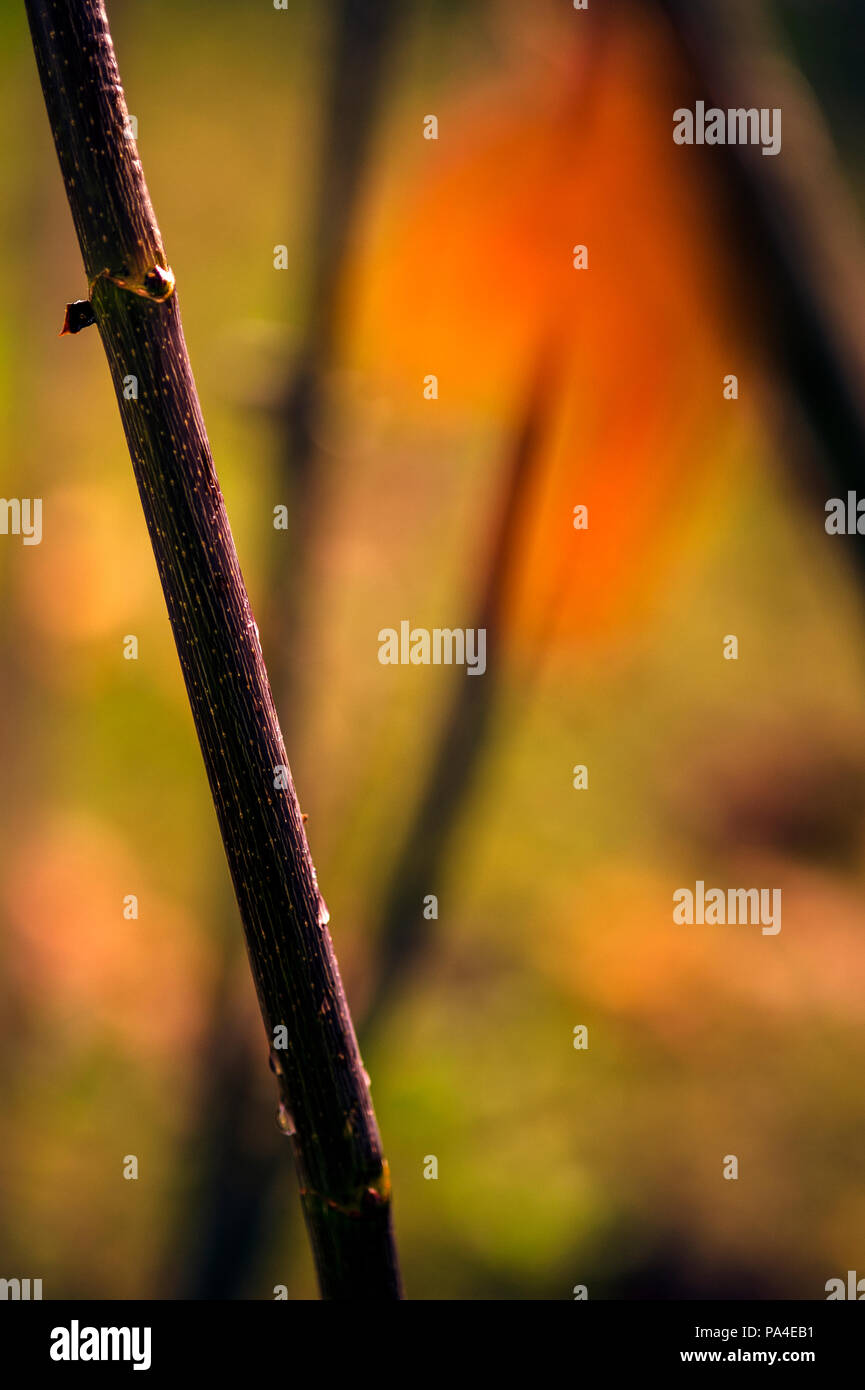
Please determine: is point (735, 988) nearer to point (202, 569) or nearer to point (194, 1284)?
point (194, 1284)

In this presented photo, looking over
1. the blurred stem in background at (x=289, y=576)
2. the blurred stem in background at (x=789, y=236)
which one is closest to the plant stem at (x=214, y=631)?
the blurred stem in background at (x=789, y=236)

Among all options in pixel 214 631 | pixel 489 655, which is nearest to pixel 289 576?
pixel 489 655

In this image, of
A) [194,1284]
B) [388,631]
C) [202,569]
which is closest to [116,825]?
[388,631]

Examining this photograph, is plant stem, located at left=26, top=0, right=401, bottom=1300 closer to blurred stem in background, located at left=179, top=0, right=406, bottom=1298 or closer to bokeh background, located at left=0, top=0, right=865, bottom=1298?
bokeh background, located at left=0, top=0, right=865, bottom=1298

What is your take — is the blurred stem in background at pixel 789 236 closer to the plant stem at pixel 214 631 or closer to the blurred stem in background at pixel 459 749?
the plant stem at pixel 214 631

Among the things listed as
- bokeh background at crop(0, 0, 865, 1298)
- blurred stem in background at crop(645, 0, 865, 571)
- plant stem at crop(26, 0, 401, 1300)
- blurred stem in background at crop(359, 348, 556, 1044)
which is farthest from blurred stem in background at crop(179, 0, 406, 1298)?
plant stem at crop(26, 0, 401, 1300)

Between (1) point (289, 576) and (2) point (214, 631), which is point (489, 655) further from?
(2) point (214, 631)
